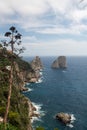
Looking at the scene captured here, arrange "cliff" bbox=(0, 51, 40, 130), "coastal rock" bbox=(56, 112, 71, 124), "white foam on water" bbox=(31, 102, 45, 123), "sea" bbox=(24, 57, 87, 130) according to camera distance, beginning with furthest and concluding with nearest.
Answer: "white foam on water" bbox=(31, 102, 45, 123)
"coastal rock" bbox=(56, 112, 71, 124)
"sea" bbox=(24, 57, 87, 130)
"cliff" bbox=(0, 51, 40, 130)

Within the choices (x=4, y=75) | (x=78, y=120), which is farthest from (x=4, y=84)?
(x=78, y=120)

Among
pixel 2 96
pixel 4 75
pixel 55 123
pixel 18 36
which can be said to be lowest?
pixel 55 123

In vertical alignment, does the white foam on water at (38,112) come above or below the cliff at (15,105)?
below

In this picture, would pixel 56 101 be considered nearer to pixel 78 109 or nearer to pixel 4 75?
pixel 78 109

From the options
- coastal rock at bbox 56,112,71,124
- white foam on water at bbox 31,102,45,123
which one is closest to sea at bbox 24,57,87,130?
white foam on water at bbox 31,102,45,123

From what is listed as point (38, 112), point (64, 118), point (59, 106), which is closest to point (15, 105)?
point (64, 118)

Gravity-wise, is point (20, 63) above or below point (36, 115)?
above

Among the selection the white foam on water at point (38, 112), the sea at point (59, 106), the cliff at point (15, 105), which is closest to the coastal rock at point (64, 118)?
the sea at point (59, 106)

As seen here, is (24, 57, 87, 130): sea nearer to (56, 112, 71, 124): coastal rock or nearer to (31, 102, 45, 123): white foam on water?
(31, 102, 45, 123): white foam on water

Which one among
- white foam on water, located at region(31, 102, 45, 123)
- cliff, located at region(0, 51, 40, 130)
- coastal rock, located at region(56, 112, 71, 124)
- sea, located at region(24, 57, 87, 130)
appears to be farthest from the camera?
white foam on water, located at region(31, 102, 45, 123)

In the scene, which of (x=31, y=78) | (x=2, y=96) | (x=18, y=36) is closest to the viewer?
(x=18, y=36)

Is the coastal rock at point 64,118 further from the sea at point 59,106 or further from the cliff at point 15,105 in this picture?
the cliff at point 15,105
